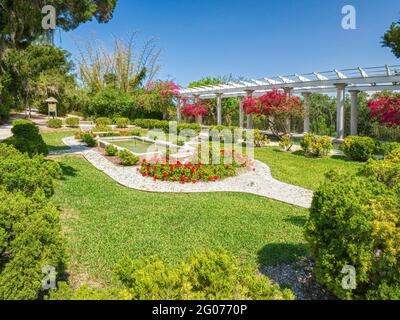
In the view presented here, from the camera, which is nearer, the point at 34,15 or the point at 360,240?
the point at 360,240

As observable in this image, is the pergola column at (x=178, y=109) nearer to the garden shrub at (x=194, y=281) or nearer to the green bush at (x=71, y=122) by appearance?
the green bush at (x=71, y=122)

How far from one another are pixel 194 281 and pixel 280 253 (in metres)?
2.24

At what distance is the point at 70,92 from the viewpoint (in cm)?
3431

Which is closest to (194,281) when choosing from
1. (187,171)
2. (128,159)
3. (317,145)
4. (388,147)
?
(187,171)

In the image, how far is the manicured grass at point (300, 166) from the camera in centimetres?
926

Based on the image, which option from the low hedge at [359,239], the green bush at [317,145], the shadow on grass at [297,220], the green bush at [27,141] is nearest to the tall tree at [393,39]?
the green bush at [317,145]

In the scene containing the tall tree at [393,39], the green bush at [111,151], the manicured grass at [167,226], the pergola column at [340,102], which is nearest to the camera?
the manicured grass at [167,226]

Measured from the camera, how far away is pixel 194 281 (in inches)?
106

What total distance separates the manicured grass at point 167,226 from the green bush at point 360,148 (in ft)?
22.7

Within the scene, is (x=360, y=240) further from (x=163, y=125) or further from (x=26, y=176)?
(x=163, y=125)

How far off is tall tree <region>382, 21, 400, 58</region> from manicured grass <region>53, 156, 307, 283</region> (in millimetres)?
7588
